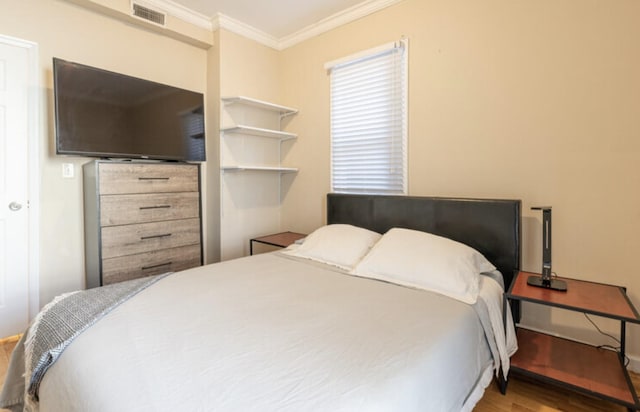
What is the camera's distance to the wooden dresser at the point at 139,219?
2.34 metres

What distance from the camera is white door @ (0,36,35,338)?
→ 2.28 meters

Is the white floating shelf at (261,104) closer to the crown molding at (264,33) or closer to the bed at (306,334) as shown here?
the crown molding at (264,33)

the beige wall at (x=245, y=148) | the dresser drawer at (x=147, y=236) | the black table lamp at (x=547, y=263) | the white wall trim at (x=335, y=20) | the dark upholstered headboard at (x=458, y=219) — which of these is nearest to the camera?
the black table lamp at (x=547, y=263)

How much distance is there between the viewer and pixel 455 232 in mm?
2291

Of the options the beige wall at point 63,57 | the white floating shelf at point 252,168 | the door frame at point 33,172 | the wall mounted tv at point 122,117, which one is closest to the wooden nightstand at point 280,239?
the white floating shelf at point 252,168

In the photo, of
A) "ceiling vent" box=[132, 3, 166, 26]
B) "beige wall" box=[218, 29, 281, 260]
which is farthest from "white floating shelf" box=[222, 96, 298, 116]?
"ceiling vent" box=[132, 3, 166, 26]

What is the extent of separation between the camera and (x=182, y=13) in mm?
2922

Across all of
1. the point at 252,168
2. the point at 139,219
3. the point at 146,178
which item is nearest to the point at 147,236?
the point at 139,219

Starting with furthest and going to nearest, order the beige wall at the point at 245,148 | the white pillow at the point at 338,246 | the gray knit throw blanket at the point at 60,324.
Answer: the beige wall at the point at 245,148 < the white pillow at the point at 338,246 < the gray knit throw blanket at the point at 60,324

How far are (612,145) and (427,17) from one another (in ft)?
5.12

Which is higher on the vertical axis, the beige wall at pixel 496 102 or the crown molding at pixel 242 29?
the crown molding at pixel 242 29

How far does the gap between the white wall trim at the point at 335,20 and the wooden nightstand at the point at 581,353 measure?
2416 mm

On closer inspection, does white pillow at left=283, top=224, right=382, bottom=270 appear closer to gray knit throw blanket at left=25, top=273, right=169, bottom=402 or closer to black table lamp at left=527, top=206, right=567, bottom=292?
black table lamp at left=527, top=206, right=567, bottom=292

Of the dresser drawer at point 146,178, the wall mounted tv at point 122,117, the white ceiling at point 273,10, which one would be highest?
the white ceiling at point 273,10
